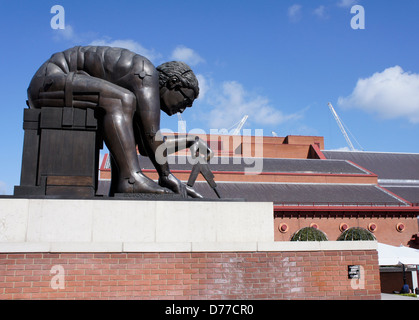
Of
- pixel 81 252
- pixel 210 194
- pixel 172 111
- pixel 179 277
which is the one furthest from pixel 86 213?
pixel 210 194

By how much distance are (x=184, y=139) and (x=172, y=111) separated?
592 millimetres

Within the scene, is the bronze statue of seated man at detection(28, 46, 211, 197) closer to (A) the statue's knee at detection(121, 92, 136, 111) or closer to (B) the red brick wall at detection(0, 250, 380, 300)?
(A) the statue's knee at detection(121, 92, 136, 111)

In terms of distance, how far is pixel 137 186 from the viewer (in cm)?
598

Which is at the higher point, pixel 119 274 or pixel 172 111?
pixel 172 111

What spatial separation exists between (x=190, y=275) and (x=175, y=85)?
125 inches

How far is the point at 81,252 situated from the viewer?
16.8 feet

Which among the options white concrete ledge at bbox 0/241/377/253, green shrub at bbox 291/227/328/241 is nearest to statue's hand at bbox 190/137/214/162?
white concrete ledge at bbox 0/241/377/253

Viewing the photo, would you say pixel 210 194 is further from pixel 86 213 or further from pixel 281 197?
pixel 86 213

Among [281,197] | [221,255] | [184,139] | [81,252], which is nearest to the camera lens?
[81,252]

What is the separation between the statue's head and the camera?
6703 mm

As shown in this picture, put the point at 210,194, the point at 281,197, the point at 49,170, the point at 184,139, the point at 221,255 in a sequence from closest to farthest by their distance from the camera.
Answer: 1. the point at 221,255
2. the point at 49,170
3. the point at 184,139
4. the point at 210,194
5. the point at 281,197

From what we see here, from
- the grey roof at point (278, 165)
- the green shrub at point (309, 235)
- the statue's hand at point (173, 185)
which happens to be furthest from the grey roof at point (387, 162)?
the statue's hand at point (173, 185)

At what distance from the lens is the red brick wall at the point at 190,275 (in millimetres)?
4957

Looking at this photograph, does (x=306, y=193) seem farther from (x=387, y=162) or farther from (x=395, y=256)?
(x=395, y=256)
